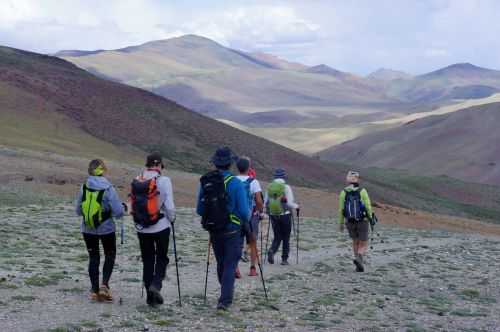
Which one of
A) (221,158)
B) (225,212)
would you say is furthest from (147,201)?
(221,158)

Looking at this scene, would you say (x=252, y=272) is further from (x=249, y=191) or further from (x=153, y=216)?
(x=153, y=216)

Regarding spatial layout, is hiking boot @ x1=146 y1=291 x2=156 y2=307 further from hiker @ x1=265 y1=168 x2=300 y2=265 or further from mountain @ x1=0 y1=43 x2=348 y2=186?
mountain @ x1=0 y1=43 x2=348 y2=186

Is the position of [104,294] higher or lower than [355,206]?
lower

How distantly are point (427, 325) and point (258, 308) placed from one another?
2004 millimetres

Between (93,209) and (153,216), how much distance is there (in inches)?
28.7

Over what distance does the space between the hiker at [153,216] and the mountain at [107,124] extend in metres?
33.8

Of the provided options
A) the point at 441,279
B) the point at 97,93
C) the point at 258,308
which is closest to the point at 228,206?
the point at 258,308

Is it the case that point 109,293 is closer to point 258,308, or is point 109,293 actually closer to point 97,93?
point 258,308

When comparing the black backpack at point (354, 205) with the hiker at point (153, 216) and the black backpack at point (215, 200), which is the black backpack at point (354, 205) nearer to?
the black backpack at point (215, 200)

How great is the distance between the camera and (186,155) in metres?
56.4

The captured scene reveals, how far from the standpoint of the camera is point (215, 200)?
33.1 ft

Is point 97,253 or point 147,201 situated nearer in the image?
point 147,201

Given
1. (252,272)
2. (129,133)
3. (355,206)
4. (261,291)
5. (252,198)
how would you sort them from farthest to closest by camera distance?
(129,133)
(355,206)
(252,272)
(252,198)
(261,291)

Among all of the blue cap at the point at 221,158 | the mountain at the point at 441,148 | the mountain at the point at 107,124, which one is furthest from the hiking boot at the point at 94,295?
the mountain at the point at 441,148
